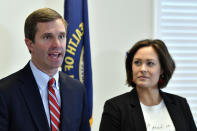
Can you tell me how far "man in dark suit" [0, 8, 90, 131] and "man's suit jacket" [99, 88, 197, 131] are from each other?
0.58 m

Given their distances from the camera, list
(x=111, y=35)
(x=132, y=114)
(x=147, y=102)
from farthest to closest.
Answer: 1. (x=111, y=35)
2. (x=147, y=102)
3. (x=132, y=114)

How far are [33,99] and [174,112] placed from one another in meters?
1.32

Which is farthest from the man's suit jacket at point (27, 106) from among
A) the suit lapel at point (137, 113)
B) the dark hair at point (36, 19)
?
the suit lapel at point (137, 113)

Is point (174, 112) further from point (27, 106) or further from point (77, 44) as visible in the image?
point (27, 106)

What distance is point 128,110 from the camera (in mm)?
2389

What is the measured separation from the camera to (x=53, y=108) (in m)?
1.70

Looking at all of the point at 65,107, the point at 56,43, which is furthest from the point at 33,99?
the point at 56,43

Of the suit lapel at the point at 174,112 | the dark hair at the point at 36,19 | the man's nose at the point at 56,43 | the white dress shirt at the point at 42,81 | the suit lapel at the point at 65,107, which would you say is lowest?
the suit lapel at the point at 174,112

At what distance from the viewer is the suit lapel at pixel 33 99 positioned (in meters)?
1.62

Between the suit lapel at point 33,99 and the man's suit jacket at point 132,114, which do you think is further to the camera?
the man's suit jacket at point 132,114

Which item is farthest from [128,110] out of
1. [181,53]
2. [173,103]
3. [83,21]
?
[181,53]

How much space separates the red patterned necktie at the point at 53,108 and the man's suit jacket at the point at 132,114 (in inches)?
28.0

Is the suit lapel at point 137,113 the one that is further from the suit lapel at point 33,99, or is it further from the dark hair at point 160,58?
the suit lapel at point 33,99

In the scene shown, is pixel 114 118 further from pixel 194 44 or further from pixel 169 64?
pixel 194 44
